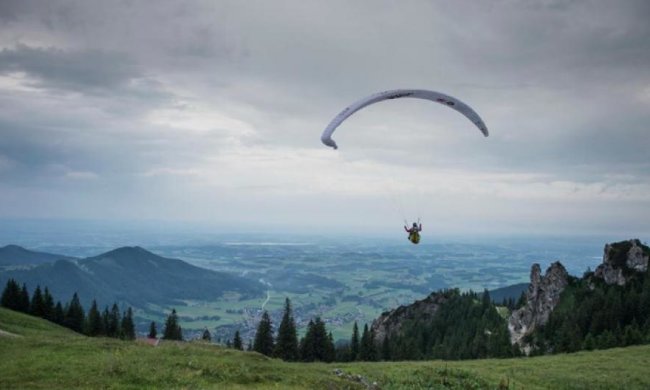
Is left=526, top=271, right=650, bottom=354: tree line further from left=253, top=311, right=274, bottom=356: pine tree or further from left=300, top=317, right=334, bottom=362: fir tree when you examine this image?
left=253, top=311, right=274, bottom=356: pine tree

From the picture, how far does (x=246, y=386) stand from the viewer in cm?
2561

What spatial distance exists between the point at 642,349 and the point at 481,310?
86.5 metres

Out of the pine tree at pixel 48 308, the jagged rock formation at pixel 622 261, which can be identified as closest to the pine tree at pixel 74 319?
the pine tree at pixel 48 308

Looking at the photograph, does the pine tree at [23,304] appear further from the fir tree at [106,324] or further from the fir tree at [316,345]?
the fir tree at [316,345]

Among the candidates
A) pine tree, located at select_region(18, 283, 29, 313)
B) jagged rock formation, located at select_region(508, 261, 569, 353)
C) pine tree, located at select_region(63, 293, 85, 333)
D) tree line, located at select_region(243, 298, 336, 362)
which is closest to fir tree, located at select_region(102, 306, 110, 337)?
pine tree, located at select_region(63, 293, 85, 333)

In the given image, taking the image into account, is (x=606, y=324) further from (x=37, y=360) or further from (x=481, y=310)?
(x=37, y=360)

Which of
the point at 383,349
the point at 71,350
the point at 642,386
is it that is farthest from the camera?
the point at 383,349

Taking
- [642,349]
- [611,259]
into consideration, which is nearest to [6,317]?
[642,349]

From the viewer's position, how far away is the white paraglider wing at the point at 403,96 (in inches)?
1174

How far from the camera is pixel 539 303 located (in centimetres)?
11356

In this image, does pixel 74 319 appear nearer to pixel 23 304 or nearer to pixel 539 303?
pixel 23 304

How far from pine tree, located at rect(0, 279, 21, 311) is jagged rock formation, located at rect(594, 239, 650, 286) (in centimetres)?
11822

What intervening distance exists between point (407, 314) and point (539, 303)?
49918 millimetres

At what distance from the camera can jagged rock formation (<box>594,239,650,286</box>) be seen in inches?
4018
